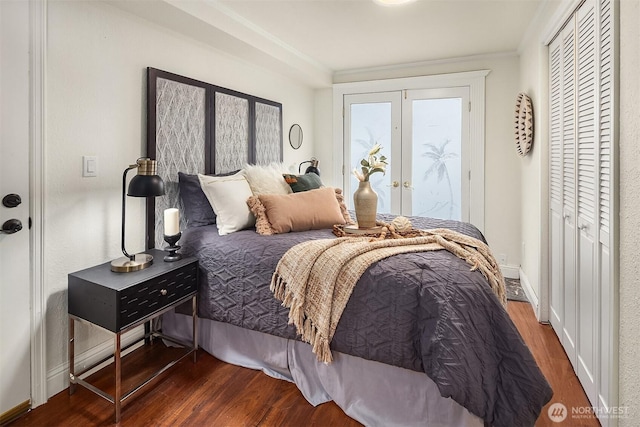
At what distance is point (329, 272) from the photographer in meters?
1.77

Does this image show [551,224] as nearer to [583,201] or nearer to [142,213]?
[583,201]

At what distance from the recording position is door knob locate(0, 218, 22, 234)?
67.5 inches

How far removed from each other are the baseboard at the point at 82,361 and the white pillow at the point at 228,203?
91 cm

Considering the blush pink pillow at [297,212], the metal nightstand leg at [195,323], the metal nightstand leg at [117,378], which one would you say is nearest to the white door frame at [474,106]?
the blush pink pillow at [297,212]

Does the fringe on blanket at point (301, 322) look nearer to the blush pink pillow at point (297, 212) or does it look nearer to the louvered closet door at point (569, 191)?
the blush pink pillow at point (297, 212)

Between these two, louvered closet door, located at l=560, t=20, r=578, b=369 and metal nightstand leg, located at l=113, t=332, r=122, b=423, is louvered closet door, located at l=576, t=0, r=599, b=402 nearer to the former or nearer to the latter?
louvered closet door, located at l=560, t=20, r=578, b=369

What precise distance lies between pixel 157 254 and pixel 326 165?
2.82m

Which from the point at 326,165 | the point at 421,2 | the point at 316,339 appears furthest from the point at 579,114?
the point at 326,165

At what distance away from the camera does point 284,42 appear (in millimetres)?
3383

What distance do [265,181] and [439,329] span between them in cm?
180

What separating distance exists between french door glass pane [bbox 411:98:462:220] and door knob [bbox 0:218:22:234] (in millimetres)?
3623

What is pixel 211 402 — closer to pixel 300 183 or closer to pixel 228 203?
pixel 228 203

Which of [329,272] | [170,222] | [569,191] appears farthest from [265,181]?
[569,191]

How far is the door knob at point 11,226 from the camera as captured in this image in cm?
171
